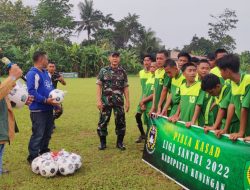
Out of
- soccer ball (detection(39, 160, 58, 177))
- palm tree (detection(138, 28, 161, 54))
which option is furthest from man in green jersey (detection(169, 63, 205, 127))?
palm tree (detection(138, 28, 161, 54))

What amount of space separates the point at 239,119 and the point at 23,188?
3.22 meters

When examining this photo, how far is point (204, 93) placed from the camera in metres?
5.63

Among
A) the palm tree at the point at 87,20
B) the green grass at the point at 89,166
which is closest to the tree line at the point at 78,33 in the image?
the palm tree at the point at 87,20

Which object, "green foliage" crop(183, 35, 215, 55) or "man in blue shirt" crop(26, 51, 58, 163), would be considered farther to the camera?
"green foliage" crop(183, 35, 215, 55)

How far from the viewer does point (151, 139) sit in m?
6.22

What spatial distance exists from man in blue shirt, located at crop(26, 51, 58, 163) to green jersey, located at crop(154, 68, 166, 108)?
6.84 feet

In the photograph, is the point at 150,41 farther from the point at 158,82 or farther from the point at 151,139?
the point at 151,139

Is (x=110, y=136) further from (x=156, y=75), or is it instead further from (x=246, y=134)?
(x=246, y=134)

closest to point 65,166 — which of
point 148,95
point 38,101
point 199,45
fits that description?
point 38,101

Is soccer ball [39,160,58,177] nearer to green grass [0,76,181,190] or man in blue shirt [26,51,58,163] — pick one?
green grass [0,76,181,190]

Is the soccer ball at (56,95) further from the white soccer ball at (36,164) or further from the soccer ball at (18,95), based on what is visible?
the white soccer ball at (36,164)

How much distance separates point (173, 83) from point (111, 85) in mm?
1399

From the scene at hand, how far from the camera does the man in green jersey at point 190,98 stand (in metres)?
5.61

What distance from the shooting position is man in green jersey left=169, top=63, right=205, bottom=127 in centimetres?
561
